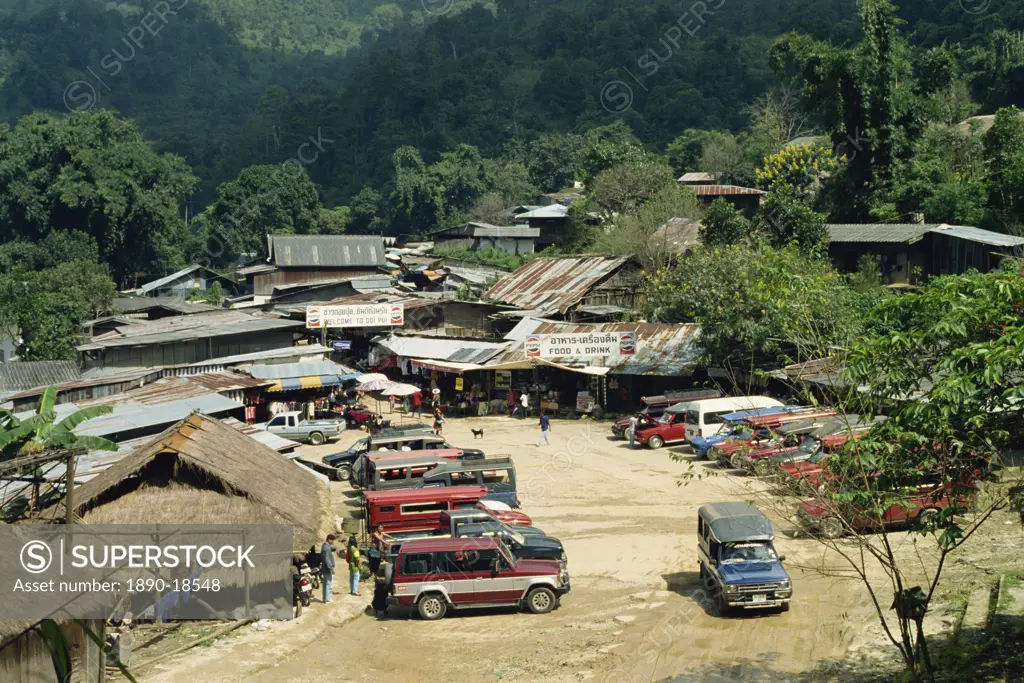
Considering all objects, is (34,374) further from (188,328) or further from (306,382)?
(306,382)

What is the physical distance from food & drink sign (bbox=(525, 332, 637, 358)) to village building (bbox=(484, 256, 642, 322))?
6.59 metres

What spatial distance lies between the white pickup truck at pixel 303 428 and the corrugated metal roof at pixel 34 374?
9.56m

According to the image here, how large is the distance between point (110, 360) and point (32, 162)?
41701mm

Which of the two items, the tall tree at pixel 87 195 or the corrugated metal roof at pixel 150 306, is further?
the tall tree at pixel 87 195

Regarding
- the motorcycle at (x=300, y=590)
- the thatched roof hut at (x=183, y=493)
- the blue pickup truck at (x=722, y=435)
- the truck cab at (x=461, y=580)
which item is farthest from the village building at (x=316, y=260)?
the truck cab at (x=461, y=580)

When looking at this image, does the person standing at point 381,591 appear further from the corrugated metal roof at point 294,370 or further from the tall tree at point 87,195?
the tall tree at point 87,195

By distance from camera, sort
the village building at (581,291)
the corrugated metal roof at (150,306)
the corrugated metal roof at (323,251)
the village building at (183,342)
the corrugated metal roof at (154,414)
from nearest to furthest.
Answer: the corrugated metal roof at (154,414), the village building at (183,342), the village building at (581,291), the corrugated metal roof at (150,306), the corrugated metal roof at (323,251)

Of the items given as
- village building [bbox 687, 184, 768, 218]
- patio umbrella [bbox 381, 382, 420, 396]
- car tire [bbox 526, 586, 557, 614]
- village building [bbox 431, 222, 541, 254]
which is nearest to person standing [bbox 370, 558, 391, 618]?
car tire [bbox 526, 586, 557, 614]

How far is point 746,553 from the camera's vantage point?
696 inches

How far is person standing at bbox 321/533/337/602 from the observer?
60.5 feet

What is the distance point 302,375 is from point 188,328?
26.4 feet

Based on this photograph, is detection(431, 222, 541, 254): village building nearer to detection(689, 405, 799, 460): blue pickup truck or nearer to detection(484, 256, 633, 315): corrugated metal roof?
detection(484, 256, 633, 315): corrugated metal roof

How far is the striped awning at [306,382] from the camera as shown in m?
36.9

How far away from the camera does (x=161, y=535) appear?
11.8 m
